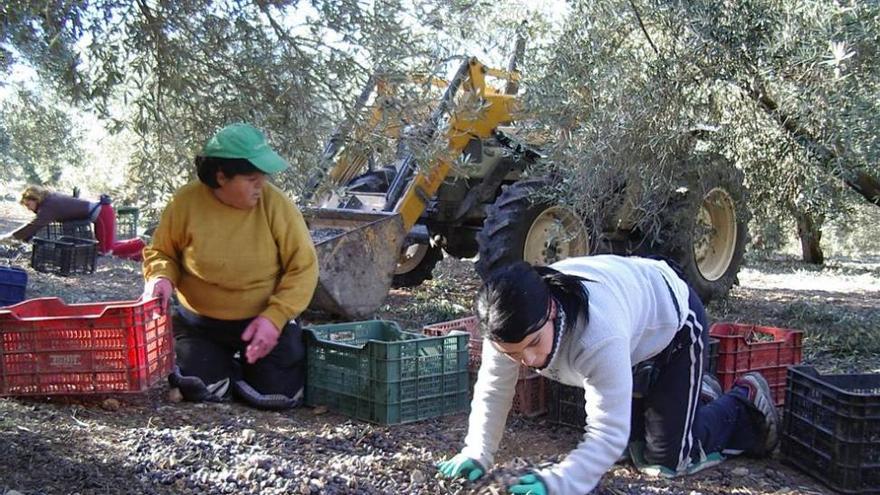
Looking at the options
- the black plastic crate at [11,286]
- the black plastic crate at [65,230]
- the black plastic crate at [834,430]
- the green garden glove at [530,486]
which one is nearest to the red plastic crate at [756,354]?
the black plastic crate at [834,430]

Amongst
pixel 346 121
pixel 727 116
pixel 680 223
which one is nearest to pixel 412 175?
pixel 680 223

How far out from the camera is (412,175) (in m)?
8.02

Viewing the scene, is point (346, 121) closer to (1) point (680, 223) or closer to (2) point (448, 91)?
(2) point (448, 91)

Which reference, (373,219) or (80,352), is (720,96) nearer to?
(373,219)

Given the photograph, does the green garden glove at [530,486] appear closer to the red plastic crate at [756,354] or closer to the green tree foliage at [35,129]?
the red plastic crate at [756,354]

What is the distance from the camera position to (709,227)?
8.60 metres

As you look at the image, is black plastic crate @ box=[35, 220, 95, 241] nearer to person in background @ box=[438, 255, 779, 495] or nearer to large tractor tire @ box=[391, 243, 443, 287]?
large tractor tire @ box=[391, 243, 443, 287]

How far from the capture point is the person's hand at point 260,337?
4352mm

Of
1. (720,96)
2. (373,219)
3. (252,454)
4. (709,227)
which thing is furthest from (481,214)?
(252,454)

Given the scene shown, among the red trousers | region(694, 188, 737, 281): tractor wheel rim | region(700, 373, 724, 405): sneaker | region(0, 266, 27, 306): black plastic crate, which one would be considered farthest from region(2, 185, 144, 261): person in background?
region(700, 373, 724, 405): sneaker

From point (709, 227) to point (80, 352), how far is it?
6.32 meters

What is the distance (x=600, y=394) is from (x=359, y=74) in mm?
1989

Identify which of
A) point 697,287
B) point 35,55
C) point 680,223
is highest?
point 35,55

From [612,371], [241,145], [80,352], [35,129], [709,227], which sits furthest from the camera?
[35,129]
